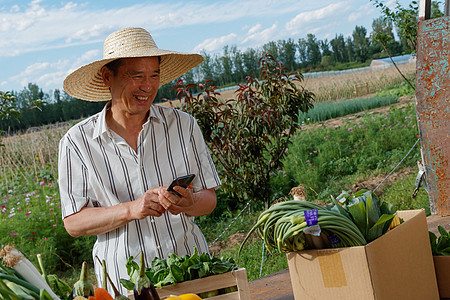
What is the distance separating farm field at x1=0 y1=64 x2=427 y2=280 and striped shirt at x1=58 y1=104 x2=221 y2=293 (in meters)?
2.76

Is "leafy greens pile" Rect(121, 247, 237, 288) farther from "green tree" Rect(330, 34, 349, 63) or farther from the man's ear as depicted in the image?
"green tree" Rect(330, 34, 349, 63)

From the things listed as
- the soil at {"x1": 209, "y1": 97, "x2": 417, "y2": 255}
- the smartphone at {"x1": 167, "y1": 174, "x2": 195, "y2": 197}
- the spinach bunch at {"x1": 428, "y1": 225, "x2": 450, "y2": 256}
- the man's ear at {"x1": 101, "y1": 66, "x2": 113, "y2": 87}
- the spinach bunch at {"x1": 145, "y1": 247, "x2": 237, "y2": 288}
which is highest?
the man's ear at {"x1": 101, "y1": 66, "x2": 113, "y2": 87}

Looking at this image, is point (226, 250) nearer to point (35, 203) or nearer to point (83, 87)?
point (35, 203)

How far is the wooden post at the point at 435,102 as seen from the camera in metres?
2.65

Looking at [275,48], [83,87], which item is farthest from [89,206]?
[275,48]

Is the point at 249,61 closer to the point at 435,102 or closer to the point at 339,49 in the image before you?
the point at 339,49

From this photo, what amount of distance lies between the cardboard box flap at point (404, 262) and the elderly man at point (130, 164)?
83 centimetres

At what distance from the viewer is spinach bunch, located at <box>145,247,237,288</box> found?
4.02ft

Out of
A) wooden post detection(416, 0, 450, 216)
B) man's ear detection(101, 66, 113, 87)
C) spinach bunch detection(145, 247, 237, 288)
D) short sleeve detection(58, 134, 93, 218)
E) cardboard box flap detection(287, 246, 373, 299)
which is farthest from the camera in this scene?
wooden post detection(416, 0, 450, 216)

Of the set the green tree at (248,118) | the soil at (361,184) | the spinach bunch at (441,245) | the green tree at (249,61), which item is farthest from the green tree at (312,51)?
the spinach bunch at (441,245)

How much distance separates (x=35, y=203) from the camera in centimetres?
647

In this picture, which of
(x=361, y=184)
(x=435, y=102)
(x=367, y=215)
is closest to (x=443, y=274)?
(x=367, y=215)

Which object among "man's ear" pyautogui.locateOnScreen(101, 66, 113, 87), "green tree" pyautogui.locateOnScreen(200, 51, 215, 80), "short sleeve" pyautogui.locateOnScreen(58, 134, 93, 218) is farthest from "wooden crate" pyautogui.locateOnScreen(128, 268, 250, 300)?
"green tree" pyautogui.locateOnScreen(200, 51, 215, 80)

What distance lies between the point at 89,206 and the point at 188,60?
0.91 m
